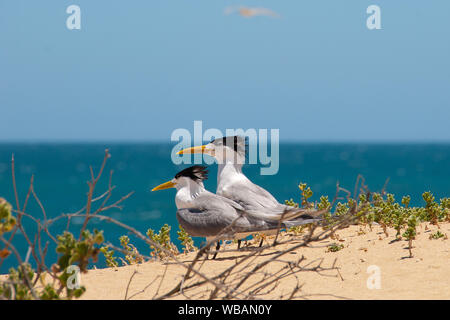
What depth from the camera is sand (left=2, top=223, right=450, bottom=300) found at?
232 inches

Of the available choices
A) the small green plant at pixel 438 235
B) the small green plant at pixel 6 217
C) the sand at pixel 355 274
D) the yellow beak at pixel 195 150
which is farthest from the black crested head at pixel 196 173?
the small green plant at pixel 6 217

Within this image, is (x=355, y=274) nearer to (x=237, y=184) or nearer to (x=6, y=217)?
(x=237, y=184)

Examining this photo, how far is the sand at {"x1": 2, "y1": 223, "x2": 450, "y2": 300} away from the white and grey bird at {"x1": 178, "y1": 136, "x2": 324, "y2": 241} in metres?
0.56

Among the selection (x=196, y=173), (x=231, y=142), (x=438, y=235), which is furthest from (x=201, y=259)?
(x=438, y=235)

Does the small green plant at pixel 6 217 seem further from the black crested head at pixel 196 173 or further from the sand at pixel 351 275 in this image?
the black crested head at pixel 196 173

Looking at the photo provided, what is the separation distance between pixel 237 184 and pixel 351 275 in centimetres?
277

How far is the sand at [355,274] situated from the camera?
19.4 feet

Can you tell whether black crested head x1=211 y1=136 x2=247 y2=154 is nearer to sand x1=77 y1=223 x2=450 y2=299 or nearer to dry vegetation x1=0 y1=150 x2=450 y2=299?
dry vegetation x1=0 y1=150 x2=450 y2=299

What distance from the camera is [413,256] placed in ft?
23.2
